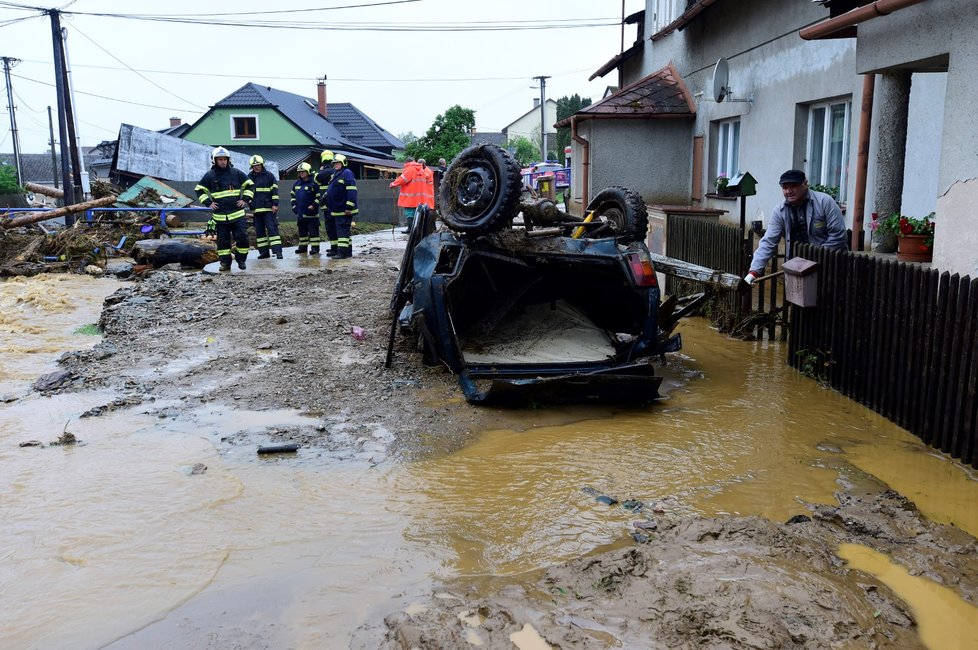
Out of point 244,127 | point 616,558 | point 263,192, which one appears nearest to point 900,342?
point 616,558

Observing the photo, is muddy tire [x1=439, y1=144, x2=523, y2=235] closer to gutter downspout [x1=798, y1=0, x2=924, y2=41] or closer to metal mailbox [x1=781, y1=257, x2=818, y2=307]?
metal mailbox [x1=781, y1=257, x2=818, y2=307]

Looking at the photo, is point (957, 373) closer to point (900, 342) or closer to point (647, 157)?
point (900, 342)

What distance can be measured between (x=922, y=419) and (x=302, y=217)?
12595mm

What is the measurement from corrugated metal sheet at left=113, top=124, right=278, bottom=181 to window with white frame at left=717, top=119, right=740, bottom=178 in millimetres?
16590

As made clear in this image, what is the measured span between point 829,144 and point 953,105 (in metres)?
5.38

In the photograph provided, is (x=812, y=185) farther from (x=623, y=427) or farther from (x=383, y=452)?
(x=383, y=452)

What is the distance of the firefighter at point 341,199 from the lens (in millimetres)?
14914

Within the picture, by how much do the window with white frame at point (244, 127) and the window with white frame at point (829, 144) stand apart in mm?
35824

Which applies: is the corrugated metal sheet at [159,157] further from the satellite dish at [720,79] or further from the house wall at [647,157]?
the satellite dish at [720,79]

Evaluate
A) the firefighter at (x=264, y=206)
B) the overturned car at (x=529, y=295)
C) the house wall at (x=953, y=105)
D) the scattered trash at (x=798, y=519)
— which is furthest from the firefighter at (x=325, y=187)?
the scattered trash at (x=798, y=519)

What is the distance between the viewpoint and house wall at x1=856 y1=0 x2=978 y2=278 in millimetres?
5809

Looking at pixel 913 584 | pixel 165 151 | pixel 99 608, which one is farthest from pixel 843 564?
pixel 165 151

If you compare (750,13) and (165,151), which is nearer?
(750,13)

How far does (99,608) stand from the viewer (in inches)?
141
